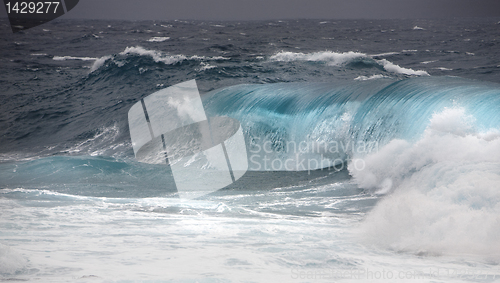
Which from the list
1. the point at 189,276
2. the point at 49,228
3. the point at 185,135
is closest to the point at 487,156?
the point at 189,276

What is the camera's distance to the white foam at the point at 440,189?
301 cm

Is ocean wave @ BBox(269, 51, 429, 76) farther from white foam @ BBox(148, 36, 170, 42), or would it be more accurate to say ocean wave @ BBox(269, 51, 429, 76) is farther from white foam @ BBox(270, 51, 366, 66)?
white foam @ BBox(148, 36, 170, 42)

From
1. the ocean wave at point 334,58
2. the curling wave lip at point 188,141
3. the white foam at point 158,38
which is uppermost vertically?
the white foam at point 158,38

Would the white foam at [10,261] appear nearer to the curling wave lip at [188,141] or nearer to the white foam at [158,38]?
the curling wave lip at [188,141]

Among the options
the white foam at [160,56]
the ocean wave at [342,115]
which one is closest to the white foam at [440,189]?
the ocean wave at [342,115]

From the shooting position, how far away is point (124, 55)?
1395 cm

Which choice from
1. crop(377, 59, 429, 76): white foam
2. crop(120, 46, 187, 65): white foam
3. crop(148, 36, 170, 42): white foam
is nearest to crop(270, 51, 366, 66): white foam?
crop(377, 59, 429, 76): white foam

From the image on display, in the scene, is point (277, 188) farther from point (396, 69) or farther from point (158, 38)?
point (158, 38)

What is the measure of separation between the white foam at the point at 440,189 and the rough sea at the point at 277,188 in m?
0.01

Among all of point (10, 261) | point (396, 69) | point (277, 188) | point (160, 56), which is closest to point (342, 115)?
point (277, 188)

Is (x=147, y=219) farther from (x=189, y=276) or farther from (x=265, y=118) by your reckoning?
(x=265, y=118)

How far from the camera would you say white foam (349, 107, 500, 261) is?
9.87ft

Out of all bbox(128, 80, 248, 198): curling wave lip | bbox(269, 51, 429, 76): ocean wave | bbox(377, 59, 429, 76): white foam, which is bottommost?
bbox(128, 80, 248, 198): curling wave lip

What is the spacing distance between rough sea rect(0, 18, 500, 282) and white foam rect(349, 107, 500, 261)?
1 cm
